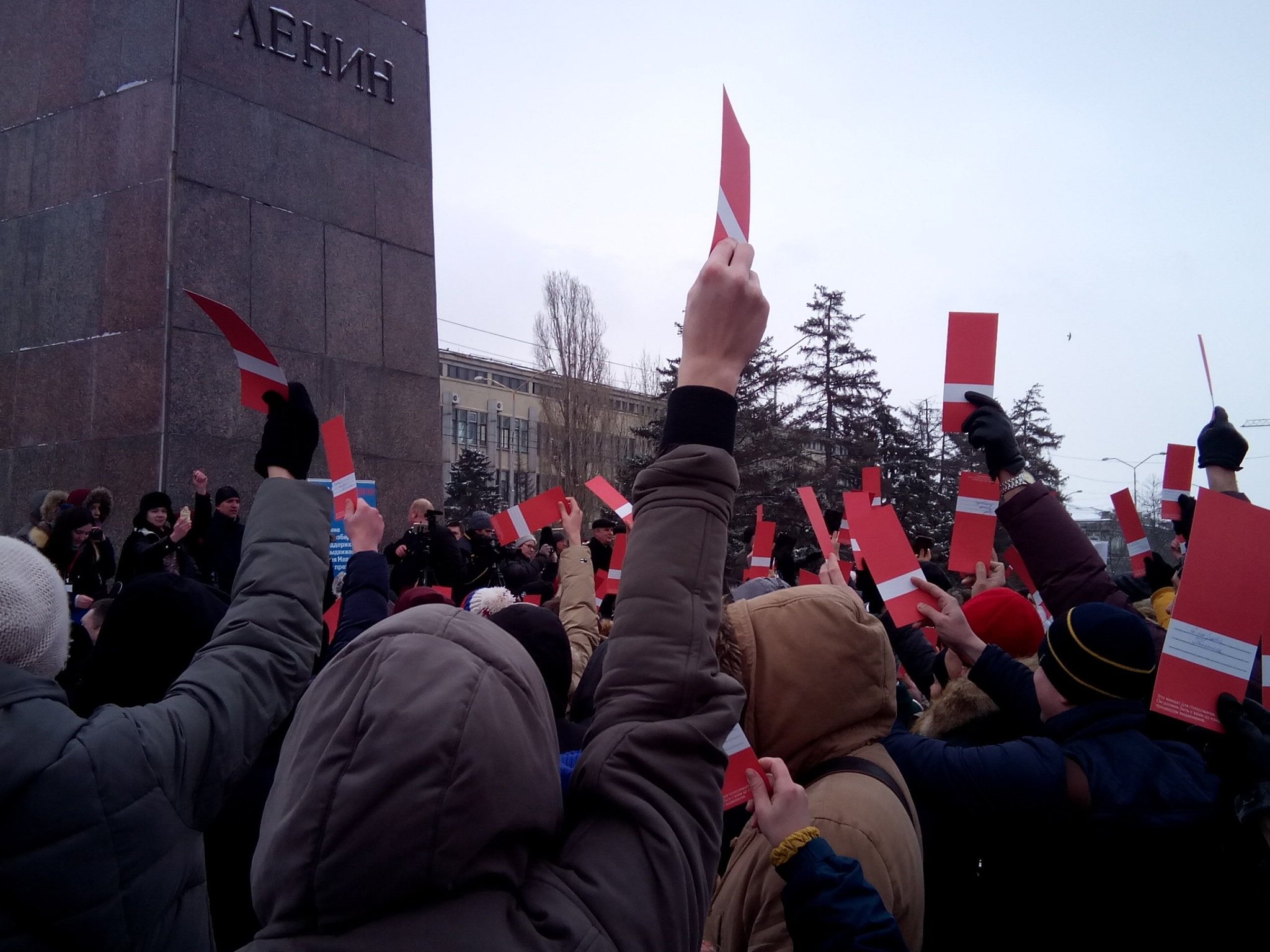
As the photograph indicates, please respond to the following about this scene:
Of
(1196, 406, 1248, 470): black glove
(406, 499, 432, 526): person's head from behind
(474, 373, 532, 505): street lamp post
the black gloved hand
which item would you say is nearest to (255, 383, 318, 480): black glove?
the black gloved hand

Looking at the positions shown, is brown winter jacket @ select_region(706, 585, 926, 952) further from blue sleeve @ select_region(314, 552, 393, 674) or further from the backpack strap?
blue sleeve @ select_region(314, 552, 393, 674)

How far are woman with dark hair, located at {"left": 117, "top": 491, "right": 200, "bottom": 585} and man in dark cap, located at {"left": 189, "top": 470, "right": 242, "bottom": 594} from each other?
4.8 inches

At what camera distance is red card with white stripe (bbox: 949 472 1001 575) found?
3658mm

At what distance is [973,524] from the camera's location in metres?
3.71

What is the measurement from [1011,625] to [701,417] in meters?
2.37

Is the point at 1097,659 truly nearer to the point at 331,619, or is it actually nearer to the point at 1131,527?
the point at 331,619

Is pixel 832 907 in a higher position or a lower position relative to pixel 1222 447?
lower

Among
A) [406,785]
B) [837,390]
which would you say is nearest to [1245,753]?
[406,785]

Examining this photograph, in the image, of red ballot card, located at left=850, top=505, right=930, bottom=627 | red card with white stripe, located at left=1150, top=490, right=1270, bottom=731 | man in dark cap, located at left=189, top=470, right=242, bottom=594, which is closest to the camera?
red card with white stripe, located at left=1150, top=490, right=1270, bottom=731

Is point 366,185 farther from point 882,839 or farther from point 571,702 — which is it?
point 882,839

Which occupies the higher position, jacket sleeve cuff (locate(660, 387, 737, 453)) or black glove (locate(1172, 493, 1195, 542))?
jacket sleeve cuff (locate(660, 387, 737, 453))

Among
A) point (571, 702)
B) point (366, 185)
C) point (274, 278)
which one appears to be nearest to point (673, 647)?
point (571, 702)

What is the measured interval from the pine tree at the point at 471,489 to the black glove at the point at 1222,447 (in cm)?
3294

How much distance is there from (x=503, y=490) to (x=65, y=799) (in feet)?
186
